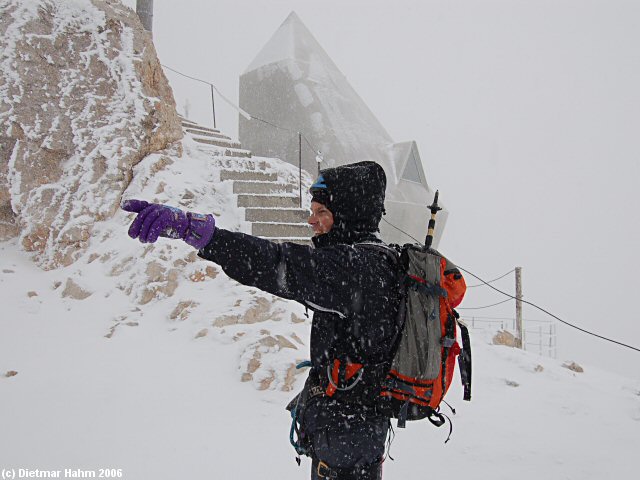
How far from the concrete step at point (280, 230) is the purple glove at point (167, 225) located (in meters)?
6.81

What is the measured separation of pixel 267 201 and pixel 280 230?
36.4 inches

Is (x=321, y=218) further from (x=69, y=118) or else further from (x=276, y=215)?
(x=69, y=118)

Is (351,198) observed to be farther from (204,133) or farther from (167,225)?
(204,133)

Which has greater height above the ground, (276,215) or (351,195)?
(276,215)

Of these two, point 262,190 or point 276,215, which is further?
point 262,190

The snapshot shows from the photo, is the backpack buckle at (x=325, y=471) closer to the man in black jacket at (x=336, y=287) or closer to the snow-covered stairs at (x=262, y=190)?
the man in black jacket at (x=336, y=287)

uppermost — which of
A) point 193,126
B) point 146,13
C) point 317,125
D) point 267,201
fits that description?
point 146,13

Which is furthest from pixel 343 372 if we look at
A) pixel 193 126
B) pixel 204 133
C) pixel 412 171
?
pixel 412 171

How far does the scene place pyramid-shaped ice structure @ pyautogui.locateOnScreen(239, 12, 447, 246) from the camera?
1647cm

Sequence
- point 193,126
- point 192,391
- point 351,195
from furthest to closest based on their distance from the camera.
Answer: point 193,126 < point 192,391 < point 351,195

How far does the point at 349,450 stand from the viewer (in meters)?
1.66

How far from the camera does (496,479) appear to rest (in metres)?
3.71

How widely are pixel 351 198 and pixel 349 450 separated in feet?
3.35


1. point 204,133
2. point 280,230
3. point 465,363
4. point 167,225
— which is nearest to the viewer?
point 167,225
